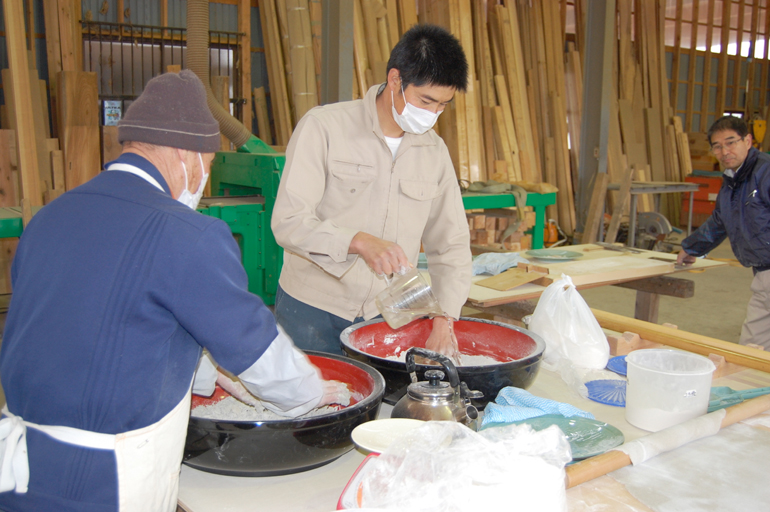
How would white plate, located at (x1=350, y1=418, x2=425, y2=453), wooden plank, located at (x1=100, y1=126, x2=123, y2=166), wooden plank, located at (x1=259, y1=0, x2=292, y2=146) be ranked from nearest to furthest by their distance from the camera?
white plate, located at (x1=350, y1=418, x2=425, y2=453), wooden plank, located at (x1=100, y1=126, x2=123, y2=166), wooden plank, located at (x1=259, y1=0, x2=292, y2=146)

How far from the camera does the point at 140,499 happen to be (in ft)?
3.52

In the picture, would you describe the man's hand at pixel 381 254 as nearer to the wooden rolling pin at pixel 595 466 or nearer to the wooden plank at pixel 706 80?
the wooden rolling pin at pixel 595 466

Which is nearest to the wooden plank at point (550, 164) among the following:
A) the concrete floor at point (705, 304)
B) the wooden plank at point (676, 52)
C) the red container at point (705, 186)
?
the concrete floor at point (705, 304)

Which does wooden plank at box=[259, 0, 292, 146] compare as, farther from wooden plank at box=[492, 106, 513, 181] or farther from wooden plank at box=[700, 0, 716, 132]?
wooden plank at box=[700, 0, 716, 132]

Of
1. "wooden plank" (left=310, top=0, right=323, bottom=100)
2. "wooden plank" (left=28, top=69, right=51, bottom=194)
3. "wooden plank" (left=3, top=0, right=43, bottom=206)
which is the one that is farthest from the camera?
"wooden plank" (left=310, top=0, right=323, bottom=100)

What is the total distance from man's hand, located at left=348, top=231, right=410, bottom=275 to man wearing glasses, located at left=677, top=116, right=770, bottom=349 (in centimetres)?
264

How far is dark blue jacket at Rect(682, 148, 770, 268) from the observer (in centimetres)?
358

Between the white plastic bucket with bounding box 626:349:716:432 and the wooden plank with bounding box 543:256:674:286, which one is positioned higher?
the white plastic bucket with bounding box 626:349:716:432

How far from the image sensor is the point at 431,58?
1.82 metres

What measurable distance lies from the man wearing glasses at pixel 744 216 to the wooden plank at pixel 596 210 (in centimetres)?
370

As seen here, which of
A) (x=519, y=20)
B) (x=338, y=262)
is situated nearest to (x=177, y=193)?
(x=338, y=262)

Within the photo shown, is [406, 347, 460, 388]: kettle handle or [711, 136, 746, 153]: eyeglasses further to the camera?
[711, 136, 746, 153]: eyeglasses

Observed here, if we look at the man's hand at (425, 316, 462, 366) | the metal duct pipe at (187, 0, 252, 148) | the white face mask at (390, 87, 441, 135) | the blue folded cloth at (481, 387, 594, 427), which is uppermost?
the metal duct pipe at (187, 0, 252, 148)

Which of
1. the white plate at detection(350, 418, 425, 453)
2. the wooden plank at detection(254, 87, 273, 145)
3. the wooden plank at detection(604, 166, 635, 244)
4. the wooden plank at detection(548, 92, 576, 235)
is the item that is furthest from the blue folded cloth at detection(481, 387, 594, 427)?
the wooden plank at detection(548, 92, 576, 235)
